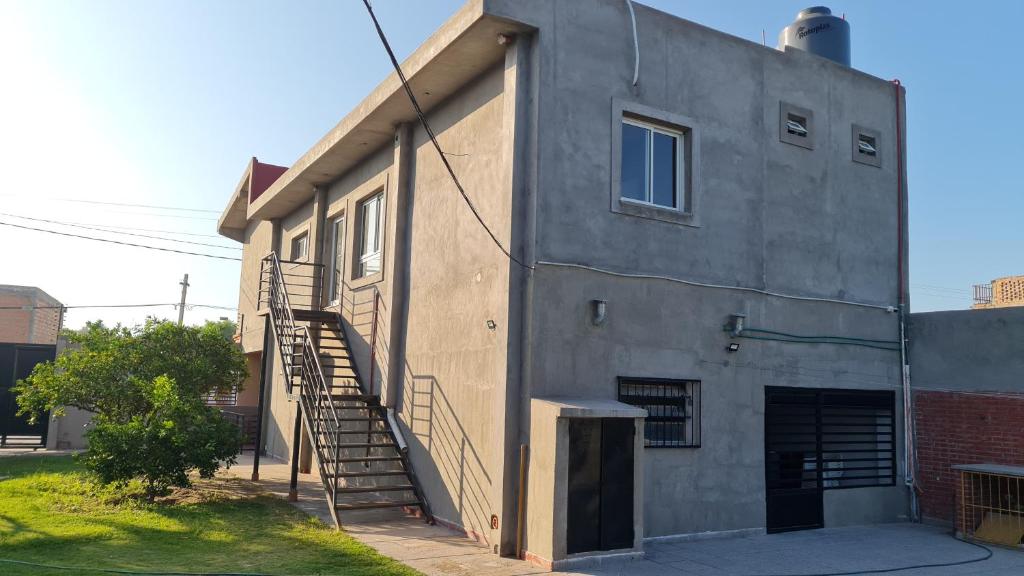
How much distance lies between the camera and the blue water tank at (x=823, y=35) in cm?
1257

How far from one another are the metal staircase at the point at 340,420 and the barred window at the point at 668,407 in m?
3.26

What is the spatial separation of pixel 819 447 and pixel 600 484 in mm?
4377

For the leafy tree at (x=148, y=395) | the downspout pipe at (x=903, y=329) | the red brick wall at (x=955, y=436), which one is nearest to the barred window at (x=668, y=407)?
the downspout pipe at (x=903, y=329)

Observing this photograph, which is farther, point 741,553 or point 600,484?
point 741,553

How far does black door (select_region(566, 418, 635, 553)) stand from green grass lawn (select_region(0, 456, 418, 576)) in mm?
1815

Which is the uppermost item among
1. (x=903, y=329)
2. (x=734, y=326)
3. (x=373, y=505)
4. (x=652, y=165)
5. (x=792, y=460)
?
(x=652, y=165)

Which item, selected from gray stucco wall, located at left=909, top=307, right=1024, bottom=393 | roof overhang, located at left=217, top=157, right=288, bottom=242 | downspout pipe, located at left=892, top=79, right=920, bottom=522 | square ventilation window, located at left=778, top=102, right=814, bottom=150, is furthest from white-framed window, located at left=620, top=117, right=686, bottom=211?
roof overhang, located at left=217, top=157, right=288, bottom=242

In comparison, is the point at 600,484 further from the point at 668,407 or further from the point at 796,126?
the point at 796,126

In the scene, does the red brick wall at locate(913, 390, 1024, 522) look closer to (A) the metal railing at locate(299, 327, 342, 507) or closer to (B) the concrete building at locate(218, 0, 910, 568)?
(B) the concrete building at locate(218, 0, 910, 568)

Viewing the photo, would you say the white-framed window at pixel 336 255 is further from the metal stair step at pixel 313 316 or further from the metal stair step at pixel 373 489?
the metal stair step at pixel 373 489

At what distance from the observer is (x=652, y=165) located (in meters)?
10.1

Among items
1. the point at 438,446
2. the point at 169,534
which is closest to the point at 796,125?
the point at 438,446

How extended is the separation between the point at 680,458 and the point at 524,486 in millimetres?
2192

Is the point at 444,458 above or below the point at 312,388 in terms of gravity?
below
